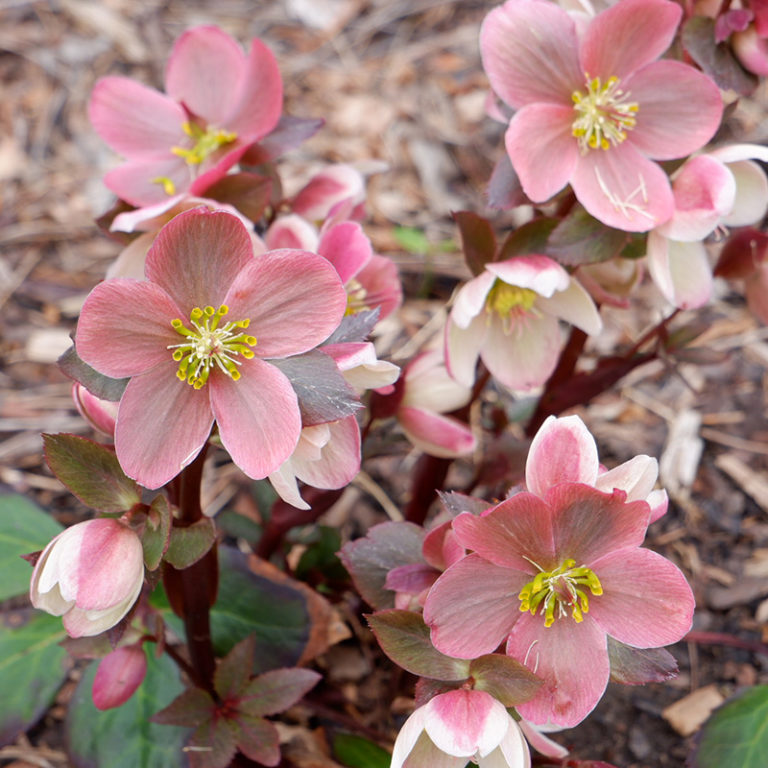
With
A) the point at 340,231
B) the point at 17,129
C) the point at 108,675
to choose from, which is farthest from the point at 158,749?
the point at 17,129

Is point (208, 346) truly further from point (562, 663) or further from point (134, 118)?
point (134, 118)

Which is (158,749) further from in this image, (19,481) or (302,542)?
(19,481)

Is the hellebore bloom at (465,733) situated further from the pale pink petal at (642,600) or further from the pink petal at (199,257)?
the pink petal at (199,257)

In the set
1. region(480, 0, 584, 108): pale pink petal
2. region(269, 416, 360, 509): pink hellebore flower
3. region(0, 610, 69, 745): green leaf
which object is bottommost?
region(0, 610, 69, 745): green leaf

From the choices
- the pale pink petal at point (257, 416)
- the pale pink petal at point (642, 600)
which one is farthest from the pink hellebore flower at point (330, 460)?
the pale pink petal at point (642, 600)

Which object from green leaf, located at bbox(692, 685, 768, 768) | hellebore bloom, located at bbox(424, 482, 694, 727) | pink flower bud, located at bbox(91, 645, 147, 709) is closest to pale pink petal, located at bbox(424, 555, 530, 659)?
hellebore bloom, located at bbox(424, 482, 694, 727)

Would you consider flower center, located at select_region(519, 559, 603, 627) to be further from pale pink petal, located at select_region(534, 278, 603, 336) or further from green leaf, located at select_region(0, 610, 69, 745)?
green leaf, located at select_region(0, 610, 69, 745)

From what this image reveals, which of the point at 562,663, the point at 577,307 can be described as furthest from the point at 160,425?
the point at 577,307
